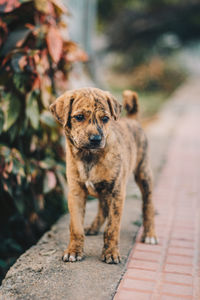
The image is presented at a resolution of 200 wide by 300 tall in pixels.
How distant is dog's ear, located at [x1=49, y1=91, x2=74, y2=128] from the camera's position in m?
3.14

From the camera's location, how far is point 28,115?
3896 mm

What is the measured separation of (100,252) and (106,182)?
2.25 ft

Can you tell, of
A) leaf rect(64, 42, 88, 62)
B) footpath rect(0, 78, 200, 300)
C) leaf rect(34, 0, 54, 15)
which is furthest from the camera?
leaf rect(64, 42, 88, 62)

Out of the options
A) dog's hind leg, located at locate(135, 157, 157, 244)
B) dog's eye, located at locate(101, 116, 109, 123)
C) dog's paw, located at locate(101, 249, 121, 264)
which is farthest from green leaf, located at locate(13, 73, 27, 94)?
dog's paw, located at locate(101, 249, 121, 264)

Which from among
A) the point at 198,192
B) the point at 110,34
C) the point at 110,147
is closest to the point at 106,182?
the point at 110,147

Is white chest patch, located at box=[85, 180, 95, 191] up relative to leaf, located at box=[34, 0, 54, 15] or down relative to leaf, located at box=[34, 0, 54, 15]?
down

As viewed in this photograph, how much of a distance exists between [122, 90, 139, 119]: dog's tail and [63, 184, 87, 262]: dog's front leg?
4.10 ft

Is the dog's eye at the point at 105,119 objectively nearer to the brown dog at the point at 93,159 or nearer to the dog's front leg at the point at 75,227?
the brown dog at the point at 93,159

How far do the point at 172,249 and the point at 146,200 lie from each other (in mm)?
537

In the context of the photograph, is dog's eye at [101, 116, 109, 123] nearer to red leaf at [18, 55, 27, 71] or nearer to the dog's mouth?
the dog's mouth

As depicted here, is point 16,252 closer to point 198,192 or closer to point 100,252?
point 100,252

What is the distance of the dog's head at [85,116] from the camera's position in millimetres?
3000

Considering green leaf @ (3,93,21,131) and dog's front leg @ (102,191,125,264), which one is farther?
green leaf @ (3,93,21,131)

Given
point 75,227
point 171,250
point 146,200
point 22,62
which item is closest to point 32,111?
point 22,62
